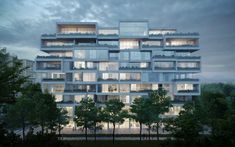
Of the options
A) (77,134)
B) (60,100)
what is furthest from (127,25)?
(77,134)

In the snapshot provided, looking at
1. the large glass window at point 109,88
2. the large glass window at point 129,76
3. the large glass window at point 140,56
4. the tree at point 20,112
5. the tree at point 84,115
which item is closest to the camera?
the tree at point 20,112

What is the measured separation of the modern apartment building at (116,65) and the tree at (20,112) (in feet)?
66.3

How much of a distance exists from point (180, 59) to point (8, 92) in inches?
2109

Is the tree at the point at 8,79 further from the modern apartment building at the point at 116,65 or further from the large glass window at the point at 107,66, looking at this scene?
the large glass window at the point at 107,66

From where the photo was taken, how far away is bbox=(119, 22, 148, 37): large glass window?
61625mm

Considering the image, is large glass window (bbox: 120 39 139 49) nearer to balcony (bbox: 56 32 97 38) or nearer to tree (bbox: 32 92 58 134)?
balcony (bbox: 56 32 97 38)

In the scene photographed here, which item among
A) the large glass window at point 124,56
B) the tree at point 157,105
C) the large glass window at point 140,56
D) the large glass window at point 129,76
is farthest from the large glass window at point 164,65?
the tree at point 157,105

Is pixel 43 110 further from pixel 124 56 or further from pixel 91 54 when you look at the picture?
pixel 124 56

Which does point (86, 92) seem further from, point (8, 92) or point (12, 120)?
point (8, 92)

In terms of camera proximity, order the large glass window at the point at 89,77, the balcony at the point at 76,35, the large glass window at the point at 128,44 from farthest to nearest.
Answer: the large glass window at the point at 128,44 → the balcony at the point at 76,35 → the large glass window at the point at 89,77

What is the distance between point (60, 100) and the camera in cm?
5944

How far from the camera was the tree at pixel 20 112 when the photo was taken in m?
35.1

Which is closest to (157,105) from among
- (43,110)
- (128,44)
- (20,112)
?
(43,110)

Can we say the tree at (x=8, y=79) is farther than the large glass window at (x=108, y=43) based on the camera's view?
No
